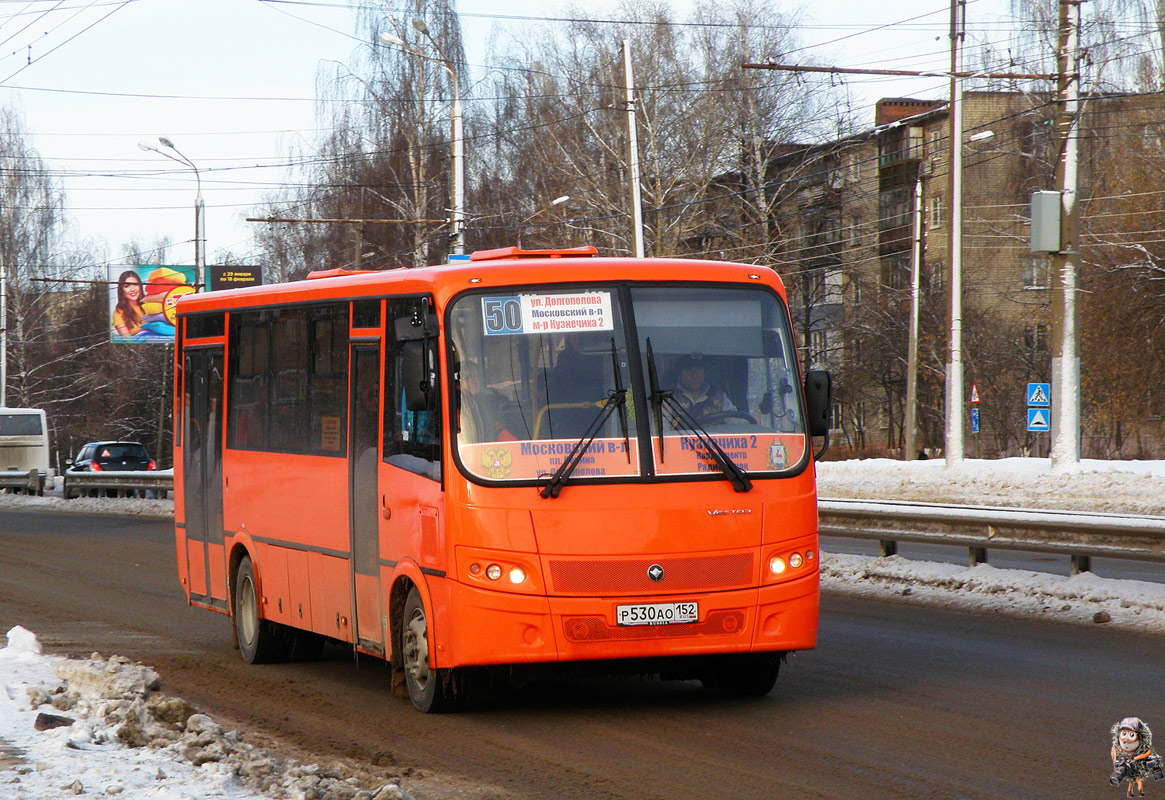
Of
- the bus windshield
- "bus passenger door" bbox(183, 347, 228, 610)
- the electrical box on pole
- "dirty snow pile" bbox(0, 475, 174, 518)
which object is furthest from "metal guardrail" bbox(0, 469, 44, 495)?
the bus windshield

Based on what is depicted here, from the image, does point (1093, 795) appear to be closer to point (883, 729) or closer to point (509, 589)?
point (883, 729)

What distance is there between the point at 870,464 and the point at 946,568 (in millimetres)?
18330

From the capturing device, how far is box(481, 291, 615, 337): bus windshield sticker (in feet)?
27.9

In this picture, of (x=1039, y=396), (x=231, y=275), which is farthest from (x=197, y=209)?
(x=1039, y=396)

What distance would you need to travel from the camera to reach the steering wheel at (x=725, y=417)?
849 centimetres

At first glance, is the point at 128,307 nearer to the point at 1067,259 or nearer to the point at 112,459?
the point at 112,459

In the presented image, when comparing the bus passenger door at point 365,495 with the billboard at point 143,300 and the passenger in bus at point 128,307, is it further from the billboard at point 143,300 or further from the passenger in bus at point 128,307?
the passenger in bus at point 128,307

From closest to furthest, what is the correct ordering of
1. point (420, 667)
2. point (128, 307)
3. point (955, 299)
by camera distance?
point (420, 667) → point (955, 299) → point (128, 307)

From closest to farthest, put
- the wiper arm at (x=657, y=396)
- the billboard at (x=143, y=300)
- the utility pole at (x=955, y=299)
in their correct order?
the wiper arm at (x=657, y=396) → the utility pole at (x=955, y=299) → the billboard at (x=143, y=300)

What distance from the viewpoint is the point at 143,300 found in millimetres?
49062

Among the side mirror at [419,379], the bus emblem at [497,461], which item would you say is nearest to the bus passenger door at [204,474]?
the side mirror at [419,379]

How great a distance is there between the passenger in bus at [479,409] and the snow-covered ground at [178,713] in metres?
2.00

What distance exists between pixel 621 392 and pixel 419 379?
3.51ft

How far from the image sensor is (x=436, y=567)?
830 cm
